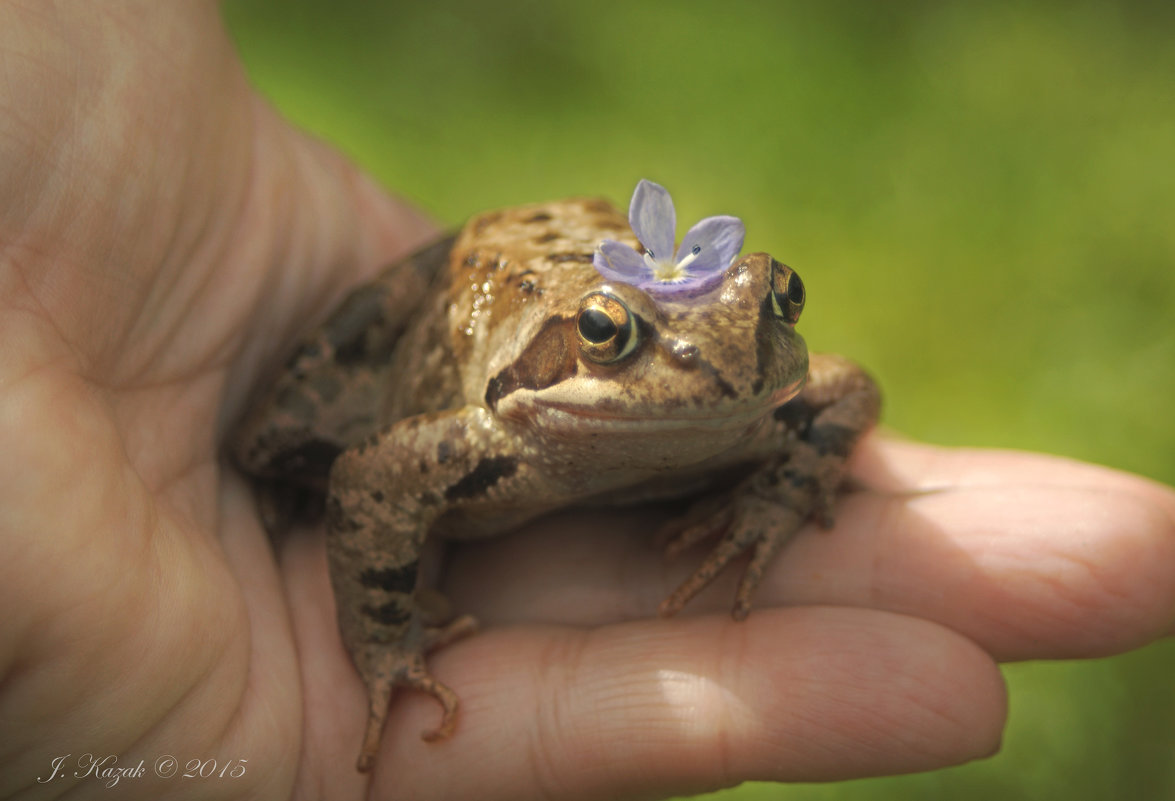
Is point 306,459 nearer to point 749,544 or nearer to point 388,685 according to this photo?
point 388,685

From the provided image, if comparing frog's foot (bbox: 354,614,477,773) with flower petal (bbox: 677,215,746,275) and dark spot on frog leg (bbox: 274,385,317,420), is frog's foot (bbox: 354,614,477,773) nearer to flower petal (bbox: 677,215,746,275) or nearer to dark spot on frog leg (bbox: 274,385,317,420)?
dark spot on frog leg (bbox: 274,385,317,420)

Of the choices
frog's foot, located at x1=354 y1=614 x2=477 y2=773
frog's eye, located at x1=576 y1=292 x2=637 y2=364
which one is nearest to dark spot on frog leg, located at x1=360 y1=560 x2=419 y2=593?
frog's foot, located at x1=354 y1=614 x2=477 y2=773

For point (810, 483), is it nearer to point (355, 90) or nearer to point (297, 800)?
point (297, 800)

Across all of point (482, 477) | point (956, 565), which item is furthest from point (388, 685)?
point (956, 565)

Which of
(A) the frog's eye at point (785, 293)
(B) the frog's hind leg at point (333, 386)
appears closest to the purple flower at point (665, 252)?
(A) the frog's eye at point (785, 293)

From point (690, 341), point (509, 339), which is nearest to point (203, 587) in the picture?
point (509, 339)

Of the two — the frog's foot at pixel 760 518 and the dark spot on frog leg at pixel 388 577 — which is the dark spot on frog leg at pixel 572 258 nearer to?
the frog's foot at pixel 760 518
